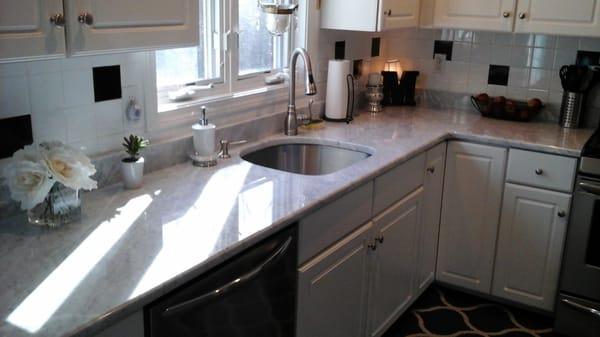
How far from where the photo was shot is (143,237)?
5.13ft

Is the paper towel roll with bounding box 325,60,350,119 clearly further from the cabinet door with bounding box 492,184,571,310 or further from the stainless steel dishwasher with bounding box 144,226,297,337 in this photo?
the stainless steel dishwasher with bounding box 144,226,297,337

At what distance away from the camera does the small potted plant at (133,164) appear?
6.23 feet

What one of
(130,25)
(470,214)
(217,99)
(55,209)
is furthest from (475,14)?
(55,209)

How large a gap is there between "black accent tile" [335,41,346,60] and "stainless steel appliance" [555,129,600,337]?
4.19 feet

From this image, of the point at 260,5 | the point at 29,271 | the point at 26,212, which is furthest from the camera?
the point at 260,5

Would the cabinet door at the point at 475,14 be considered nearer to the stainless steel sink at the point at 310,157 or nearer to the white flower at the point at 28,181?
the stainless steel sink at the point at 310,157

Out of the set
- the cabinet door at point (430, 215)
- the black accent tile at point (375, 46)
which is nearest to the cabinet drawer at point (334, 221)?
the cabinet door at point (430, 215)

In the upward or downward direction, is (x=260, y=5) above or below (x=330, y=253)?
above

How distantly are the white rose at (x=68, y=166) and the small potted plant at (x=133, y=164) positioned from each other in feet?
0.88

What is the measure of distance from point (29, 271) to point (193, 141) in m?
0.97

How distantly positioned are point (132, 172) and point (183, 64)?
0.60m

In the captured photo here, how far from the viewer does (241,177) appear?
2102 millimetres

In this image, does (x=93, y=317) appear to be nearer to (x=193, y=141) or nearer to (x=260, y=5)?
(x=193, y=141)

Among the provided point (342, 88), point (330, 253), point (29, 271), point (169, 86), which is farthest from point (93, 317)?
point (342, 88)
